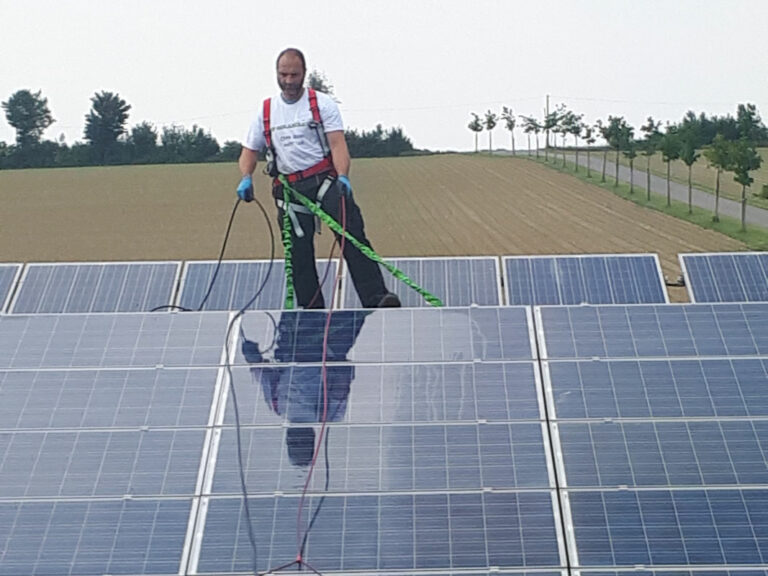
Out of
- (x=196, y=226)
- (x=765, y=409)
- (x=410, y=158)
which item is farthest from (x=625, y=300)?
(x=410, y=158)

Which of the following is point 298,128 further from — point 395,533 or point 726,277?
point 726,277

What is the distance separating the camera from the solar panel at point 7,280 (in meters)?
14.0

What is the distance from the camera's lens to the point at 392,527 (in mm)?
7332

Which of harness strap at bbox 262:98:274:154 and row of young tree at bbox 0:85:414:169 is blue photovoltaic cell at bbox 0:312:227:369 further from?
row of young tree at bbox 0:85:414:169

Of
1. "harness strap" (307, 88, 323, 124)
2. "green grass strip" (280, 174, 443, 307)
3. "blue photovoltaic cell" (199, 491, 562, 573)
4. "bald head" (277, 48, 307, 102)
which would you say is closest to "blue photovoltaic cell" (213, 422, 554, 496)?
"blue photovoltaic cell" (199, 491, 562, 573)

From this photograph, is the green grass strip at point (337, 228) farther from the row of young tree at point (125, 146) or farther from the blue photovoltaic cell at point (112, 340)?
the row of young tree at point (125, 146)

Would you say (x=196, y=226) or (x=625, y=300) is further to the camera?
(x=196, y=226)

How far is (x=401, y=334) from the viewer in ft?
29.3

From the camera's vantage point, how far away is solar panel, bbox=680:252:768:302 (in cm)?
1320

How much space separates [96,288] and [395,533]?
8.40 metres

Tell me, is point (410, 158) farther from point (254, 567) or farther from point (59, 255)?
point (254, 567)

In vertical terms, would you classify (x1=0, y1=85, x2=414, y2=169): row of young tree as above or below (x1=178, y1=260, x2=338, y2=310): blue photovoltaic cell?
above

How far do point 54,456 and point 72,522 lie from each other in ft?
2.25

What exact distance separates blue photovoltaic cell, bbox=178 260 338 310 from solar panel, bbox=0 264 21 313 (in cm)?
201
